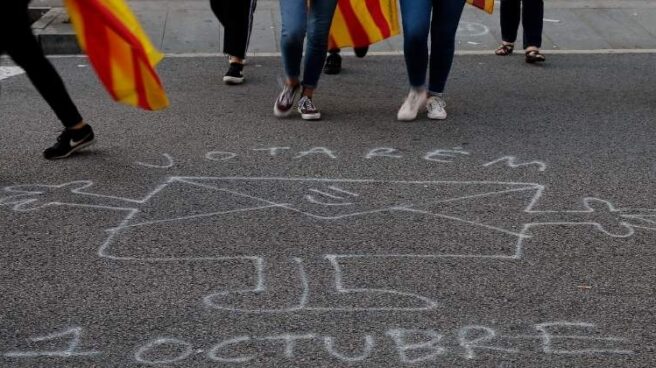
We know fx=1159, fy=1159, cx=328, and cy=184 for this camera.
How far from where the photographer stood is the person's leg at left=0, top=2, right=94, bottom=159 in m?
5.79

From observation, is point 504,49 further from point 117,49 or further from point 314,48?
point 117,49

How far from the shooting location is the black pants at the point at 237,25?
8.16 meters

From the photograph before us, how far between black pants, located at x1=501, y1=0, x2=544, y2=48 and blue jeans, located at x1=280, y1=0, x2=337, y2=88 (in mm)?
2491

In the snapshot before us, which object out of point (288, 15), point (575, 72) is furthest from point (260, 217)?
point (575, 72)

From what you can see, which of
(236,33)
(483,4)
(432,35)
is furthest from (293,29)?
(483,4)

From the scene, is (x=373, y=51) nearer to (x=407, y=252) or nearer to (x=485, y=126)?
(x=485, y=126)

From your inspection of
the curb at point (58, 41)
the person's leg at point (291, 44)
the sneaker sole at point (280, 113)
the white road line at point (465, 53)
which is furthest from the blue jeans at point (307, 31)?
the curb at point (58, 41)

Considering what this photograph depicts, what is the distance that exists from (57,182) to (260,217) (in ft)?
3.86

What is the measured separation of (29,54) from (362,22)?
2.67 m

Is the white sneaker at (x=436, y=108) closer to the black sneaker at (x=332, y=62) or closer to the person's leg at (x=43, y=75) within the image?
the black sneaker at (x=332, y=62)

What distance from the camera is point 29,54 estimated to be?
5.98 meters

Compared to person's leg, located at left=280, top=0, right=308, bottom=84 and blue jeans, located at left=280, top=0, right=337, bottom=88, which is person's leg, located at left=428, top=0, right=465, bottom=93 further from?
person's leg, located at left=280, top=0, right=308, bottom=84

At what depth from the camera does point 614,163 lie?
6305 millimetres

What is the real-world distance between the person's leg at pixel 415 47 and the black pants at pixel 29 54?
81.5 inches
